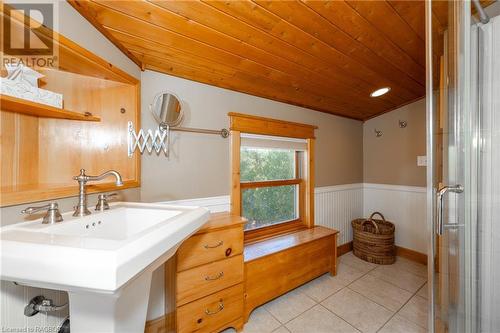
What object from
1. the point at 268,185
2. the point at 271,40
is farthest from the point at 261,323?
the point at 271,40

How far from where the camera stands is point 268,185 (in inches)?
83.2

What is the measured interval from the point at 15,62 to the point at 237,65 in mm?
1155

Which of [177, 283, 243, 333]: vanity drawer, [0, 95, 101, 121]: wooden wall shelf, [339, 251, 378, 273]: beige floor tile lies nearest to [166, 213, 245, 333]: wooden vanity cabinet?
[177, 283, 243, 333]: vanity drawer

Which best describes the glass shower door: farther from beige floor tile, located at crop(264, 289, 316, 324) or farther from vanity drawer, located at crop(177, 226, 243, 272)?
vanity drawer, located at crop(177, 226, 243, 272)

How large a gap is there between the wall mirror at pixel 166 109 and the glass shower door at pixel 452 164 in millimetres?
1545

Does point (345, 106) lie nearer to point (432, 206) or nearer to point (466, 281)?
point (432, 206)

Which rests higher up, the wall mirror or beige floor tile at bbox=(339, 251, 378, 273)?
the wall mirror

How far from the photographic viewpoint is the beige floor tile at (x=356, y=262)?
236 centimetres

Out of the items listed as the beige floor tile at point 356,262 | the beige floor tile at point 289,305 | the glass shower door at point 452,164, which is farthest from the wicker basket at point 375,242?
the glass shower door at point 452,164

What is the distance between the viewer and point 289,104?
225 centimetres

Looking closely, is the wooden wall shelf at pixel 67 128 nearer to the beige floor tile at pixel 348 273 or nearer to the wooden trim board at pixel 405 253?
the beige floor tile at pixel 348 273

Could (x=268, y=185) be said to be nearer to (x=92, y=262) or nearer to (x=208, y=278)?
(x=208, y=278)

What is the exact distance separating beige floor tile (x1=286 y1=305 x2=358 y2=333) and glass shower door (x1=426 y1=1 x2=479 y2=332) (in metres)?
0.60

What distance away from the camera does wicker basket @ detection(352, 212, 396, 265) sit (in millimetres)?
2432
